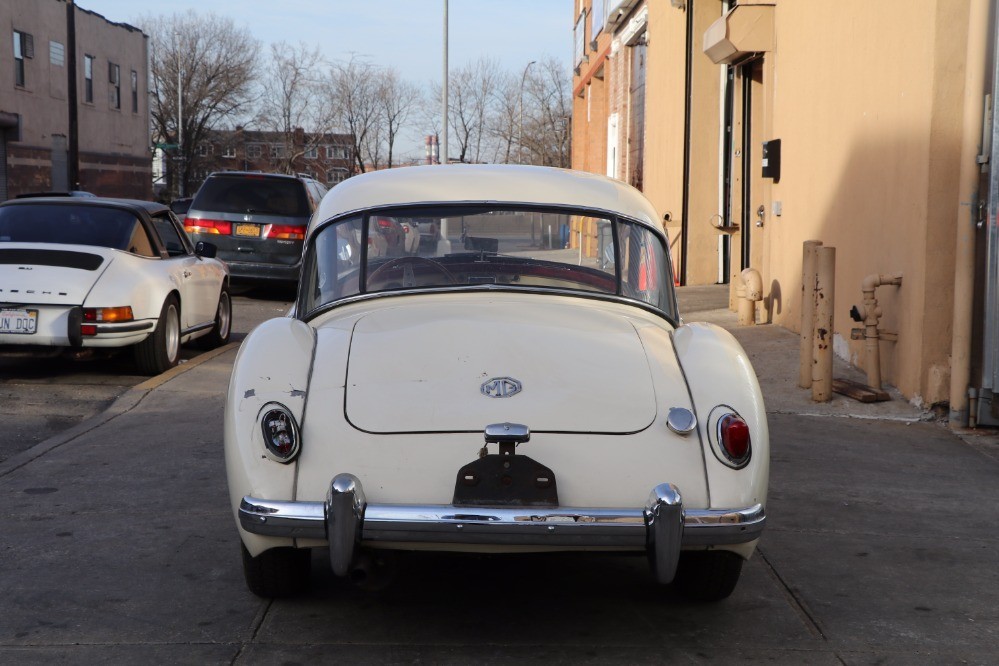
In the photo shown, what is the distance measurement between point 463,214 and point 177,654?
2249 mm

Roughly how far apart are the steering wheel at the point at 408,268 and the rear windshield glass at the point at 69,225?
16.9 ft

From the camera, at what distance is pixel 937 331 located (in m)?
7.86

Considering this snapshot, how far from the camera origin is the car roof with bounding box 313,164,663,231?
5246 millimetres

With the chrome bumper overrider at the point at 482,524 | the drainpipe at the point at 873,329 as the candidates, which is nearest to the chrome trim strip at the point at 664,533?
the chrome bumper overrider at the point at 482,524

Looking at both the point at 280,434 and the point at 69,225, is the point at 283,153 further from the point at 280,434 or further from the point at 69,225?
the point at 280,434

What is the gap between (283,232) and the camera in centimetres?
1605

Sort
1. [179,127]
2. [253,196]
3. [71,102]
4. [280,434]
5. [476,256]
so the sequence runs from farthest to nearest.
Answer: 1. [179,127]
2. [71,102]
3. [253,196]
4. [476,256]
5. [280,434]

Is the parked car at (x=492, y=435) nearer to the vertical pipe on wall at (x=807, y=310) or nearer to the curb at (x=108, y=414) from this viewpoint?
the curb at (x=108, y=414)

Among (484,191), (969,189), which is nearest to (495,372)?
(484,191)

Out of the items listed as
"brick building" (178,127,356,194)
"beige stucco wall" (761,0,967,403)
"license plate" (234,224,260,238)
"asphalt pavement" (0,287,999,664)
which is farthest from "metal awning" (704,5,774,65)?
"brick building" (178,127,356,194)

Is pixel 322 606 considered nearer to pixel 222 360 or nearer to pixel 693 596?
pixel 693 596

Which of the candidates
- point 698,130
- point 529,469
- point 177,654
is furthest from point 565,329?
point 698,130

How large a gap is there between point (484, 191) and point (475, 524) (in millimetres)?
2077

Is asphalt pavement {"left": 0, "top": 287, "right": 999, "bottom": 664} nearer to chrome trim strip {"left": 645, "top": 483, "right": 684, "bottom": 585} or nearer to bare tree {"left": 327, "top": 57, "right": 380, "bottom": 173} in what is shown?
chrome trim strip {"left": 645, "top": 483, "right": 684, "bottom": 585}
